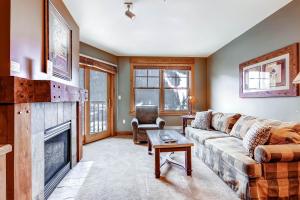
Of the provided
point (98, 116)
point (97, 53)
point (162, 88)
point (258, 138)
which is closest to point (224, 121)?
point (258, 138)

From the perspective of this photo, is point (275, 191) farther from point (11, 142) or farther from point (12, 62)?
point (12, 62)

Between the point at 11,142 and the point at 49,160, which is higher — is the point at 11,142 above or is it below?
above

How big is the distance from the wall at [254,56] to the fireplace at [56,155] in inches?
127

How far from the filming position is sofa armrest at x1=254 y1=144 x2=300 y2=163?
1.90 m

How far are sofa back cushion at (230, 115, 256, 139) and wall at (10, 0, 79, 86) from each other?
9.47 feet

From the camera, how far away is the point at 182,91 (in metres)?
6.00

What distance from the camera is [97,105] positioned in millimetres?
5043

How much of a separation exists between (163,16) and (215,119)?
7.50ft

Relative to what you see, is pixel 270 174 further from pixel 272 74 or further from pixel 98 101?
pixel 98 101

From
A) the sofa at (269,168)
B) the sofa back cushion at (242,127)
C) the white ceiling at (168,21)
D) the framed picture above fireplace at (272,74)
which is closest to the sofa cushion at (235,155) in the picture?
the sofa at (269,168)

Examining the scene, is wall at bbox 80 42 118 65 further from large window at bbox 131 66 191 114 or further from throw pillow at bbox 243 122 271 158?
throw pillow at bbox 243 122 271 158

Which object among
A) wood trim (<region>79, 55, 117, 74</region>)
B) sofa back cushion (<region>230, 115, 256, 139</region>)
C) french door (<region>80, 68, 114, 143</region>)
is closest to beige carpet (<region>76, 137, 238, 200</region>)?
sofa back cushion (<region>230, 115, 256, 139</region>)

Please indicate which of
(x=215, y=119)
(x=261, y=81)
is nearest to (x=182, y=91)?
(x=215, y=119)

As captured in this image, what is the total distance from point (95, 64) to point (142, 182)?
127 inches
